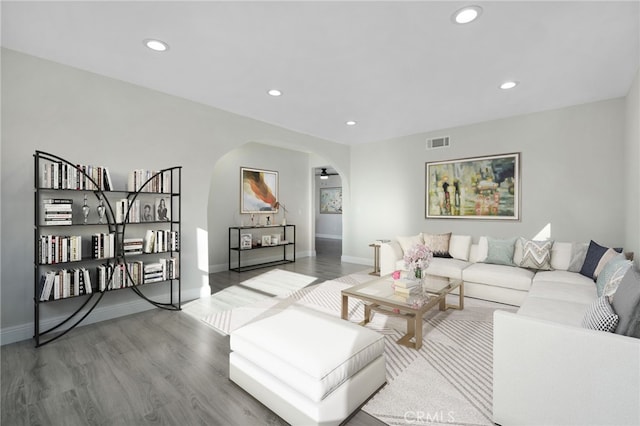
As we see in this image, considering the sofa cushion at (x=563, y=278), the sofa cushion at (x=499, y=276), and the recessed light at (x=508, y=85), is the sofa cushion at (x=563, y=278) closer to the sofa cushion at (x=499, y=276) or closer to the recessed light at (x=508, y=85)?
the sofa cushion at (x=499, y=276)

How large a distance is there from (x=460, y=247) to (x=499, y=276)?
95 cm

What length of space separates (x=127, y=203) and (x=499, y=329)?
3.65 meters

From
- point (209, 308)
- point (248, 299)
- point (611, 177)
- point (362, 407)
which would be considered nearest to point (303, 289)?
point (248, 299)

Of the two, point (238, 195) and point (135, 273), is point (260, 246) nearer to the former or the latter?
point (238, 195)

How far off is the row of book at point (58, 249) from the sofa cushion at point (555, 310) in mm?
4125

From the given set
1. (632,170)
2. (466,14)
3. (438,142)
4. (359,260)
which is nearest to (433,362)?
(466,14)

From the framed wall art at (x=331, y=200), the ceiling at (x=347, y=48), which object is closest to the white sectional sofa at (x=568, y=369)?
the ceiling at (x=347, y=48)

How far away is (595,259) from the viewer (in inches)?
133

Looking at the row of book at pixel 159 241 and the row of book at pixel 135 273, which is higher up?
the row of book at pixel 159 241

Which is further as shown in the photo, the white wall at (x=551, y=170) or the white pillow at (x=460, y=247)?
the white pillow at (x=460, y=247)

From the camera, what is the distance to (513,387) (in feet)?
5.46

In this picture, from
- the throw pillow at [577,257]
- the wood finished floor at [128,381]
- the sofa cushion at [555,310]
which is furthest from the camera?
the throw pillow at [577,257]

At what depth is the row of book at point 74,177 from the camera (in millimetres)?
2770

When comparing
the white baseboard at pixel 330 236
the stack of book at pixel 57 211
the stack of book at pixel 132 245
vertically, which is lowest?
the white baseboard at pixel 330 236
